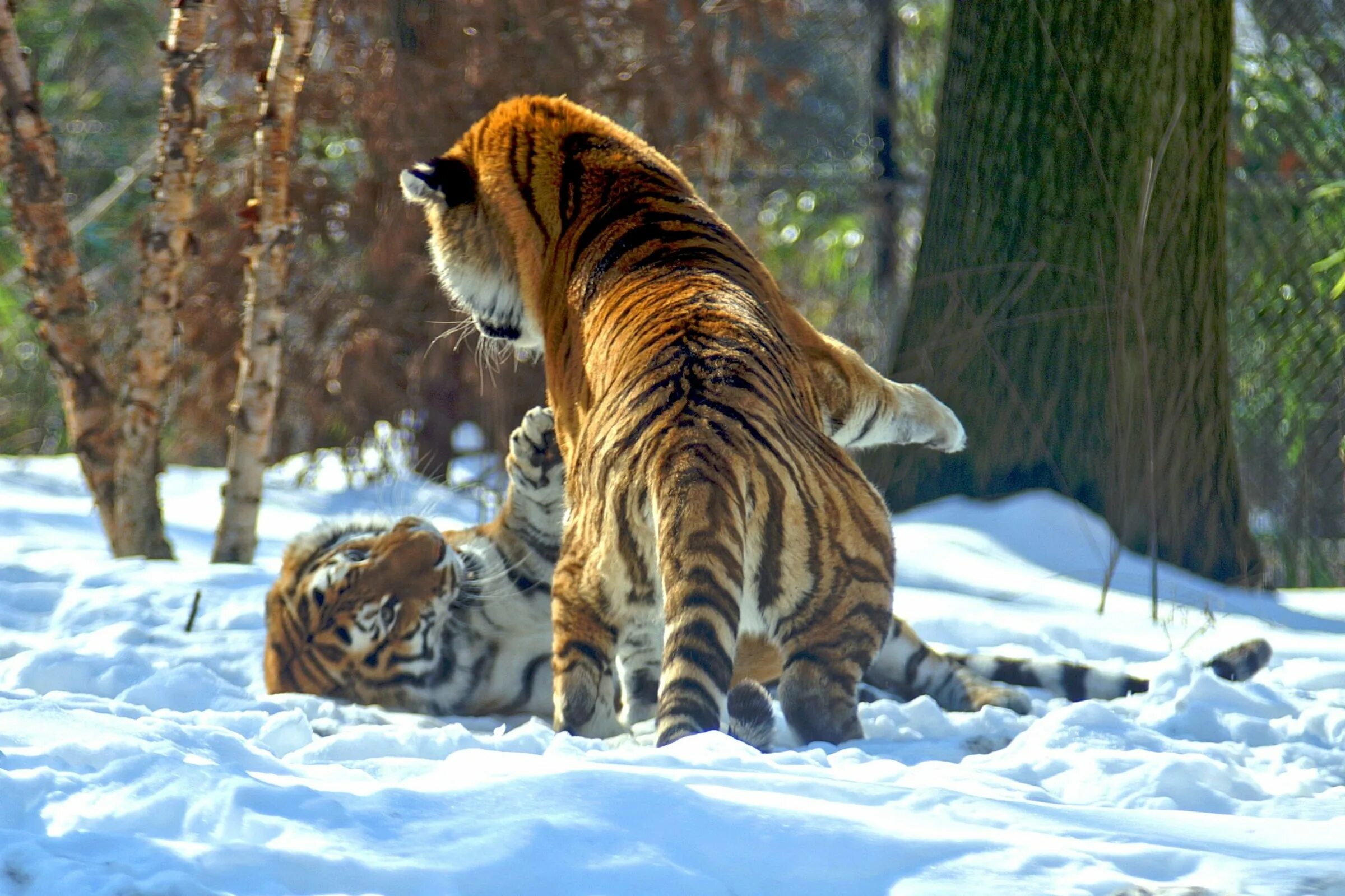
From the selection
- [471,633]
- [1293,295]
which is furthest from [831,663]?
[1293,295]

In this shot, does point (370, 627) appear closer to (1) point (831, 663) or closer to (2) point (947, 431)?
(1) point (831, 663)

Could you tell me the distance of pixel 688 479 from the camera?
9.23ft

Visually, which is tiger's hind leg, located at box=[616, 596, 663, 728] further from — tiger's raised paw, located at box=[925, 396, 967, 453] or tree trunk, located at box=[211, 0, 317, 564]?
tree trunk, located at box=[211, 0, 317, 564]

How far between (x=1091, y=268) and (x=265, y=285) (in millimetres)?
3181

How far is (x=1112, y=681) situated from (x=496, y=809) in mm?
2306

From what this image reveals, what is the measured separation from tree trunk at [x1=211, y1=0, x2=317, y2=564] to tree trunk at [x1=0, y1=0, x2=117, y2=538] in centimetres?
52

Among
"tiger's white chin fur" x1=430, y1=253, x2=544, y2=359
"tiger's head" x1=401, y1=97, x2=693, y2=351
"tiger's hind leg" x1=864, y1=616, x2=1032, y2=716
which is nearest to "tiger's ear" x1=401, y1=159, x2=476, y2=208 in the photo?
"tiger's head" x1=401, y1=97, x2=693, y2=351

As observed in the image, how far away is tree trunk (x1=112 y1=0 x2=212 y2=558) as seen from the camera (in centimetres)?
509

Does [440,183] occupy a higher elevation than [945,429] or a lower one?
higher

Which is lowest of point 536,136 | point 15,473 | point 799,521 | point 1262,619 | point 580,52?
point 15,473

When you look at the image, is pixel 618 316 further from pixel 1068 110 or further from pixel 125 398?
pixel 1068 110

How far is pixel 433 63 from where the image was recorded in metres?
7.52

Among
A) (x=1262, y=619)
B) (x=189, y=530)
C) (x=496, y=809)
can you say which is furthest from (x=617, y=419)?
(x=189, y=530)

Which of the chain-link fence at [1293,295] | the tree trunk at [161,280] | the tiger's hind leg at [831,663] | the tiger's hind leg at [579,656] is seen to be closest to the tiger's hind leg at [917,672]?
the tiger's hind leg at [831,663]
